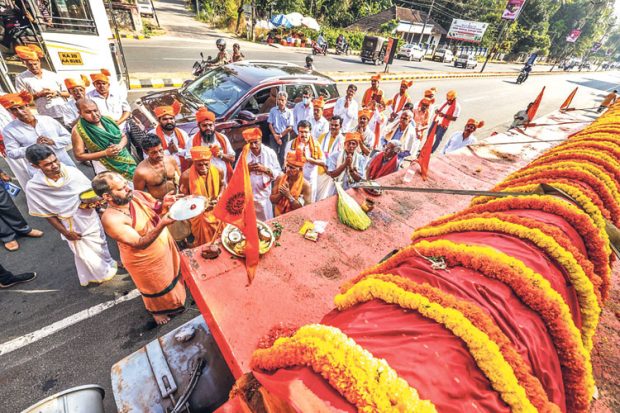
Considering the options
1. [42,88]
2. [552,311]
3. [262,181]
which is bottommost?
[262,181]

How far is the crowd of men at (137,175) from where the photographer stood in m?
2.63

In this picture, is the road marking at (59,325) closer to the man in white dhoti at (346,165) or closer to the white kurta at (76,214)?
the white kurta at (76,214)

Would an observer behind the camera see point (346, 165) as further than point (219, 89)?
No

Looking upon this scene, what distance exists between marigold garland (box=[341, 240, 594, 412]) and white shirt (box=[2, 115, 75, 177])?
480 cm

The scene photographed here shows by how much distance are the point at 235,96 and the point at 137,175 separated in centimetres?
276

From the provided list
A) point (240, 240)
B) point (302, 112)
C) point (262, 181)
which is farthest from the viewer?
point (302, 112)

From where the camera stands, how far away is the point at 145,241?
2.43 metres

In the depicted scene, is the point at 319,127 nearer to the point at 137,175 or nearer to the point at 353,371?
the point at 137,175

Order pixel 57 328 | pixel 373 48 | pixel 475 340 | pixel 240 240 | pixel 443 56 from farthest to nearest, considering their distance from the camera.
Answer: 1. pixel 443 56
2. pixel 373 48
3. pixel 57 328
4. pixel 240 240
5. pixel 475 340

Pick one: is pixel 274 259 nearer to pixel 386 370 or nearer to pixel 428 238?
pixel 428 238

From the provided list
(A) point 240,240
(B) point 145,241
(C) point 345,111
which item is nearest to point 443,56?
(C) point 345,111

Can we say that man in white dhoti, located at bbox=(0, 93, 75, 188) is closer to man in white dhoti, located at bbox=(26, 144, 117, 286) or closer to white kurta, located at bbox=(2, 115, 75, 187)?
white kurta, located at bbox=(2, 115, 75, 187)

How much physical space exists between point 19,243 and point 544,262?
5.63 meters

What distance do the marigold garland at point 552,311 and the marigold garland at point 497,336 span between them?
0.25 m
